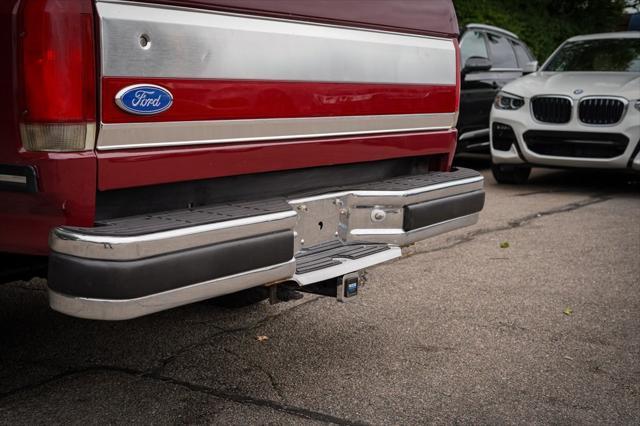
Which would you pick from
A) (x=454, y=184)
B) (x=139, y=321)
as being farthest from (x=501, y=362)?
(x=139, y=321)

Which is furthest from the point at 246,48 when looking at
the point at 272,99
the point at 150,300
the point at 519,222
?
the point at 519,222

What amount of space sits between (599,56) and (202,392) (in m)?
7.69

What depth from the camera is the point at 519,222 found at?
23.9ft

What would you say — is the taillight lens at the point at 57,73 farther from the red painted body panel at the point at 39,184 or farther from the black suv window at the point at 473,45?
the black suv window at the point at 473,45

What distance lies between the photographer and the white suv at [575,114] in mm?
8562

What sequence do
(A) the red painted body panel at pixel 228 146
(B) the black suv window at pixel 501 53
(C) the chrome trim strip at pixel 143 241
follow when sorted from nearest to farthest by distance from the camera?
(C) the chrome trim strip at pixel 143 241 < (A) the red painted body panel at pixel 228 146 < (B) the black suv window at pixel 501 53

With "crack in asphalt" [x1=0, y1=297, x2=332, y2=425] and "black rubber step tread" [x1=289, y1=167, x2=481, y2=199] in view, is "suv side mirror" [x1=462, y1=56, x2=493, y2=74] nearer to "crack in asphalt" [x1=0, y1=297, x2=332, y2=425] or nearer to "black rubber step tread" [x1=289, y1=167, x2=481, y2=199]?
"black rubber step tread" [x1=289, y1=167, x2=481, y2=199]

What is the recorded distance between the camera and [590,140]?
28.5 ft

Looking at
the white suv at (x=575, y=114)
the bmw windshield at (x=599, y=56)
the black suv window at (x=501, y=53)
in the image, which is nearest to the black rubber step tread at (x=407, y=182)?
the white suv at (x=575, y=114)

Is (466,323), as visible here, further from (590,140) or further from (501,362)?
(590,140)

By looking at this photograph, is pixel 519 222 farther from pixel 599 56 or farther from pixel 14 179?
pixel 14 179

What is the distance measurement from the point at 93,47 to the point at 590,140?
7030 mm

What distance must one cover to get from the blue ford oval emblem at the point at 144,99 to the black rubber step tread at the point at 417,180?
1221 millimetres

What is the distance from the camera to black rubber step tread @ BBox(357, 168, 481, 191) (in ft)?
12.6
